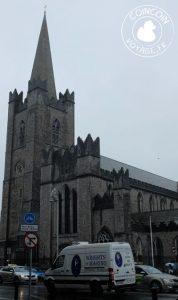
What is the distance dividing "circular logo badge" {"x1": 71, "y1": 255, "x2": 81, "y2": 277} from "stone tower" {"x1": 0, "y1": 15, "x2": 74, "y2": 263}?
31.4m

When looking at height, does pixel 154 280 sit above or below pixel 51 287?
above

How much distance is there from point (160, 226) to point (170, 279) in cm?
2158

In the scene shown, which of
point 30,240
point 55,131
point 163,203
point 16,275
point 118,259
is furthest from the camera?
point 163,203

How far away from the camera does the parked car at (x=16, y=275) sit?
97.0 feet

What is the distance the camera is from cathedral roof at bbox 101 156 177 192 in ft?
189

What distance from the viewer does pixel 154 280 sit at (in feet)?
73.4

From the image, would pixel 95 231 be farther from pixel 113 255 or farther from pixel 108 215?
pixel 113 255

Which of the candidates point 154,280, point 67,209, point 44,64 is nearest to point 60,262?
point 154,280

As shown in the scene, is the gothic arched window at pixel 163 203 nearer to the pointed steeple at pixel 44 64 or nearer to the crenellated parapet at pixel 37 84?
the pointed steeple at pixel 44 64

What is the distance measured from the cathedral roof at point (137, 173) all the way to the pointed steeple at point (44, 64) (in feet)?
44.0

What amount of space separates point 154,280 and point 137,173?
43475 mm

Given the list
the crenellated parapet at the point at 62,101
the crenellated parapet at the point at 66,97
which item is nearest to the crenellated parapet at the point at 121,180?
the crenellated parapet at the point at 62,101

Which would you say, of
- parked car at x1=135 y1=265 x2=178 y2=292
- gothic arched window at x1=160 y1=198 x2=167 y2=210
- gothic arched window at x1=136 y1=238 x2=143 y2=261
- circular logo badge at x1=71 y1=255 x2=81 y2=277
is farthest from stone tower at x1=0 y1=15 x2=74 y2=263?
circular logo badge at x1=71 y1=255 x2=81 y2=277

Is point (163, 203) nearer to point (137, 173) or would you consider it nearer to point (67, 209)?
point (137, 173)
